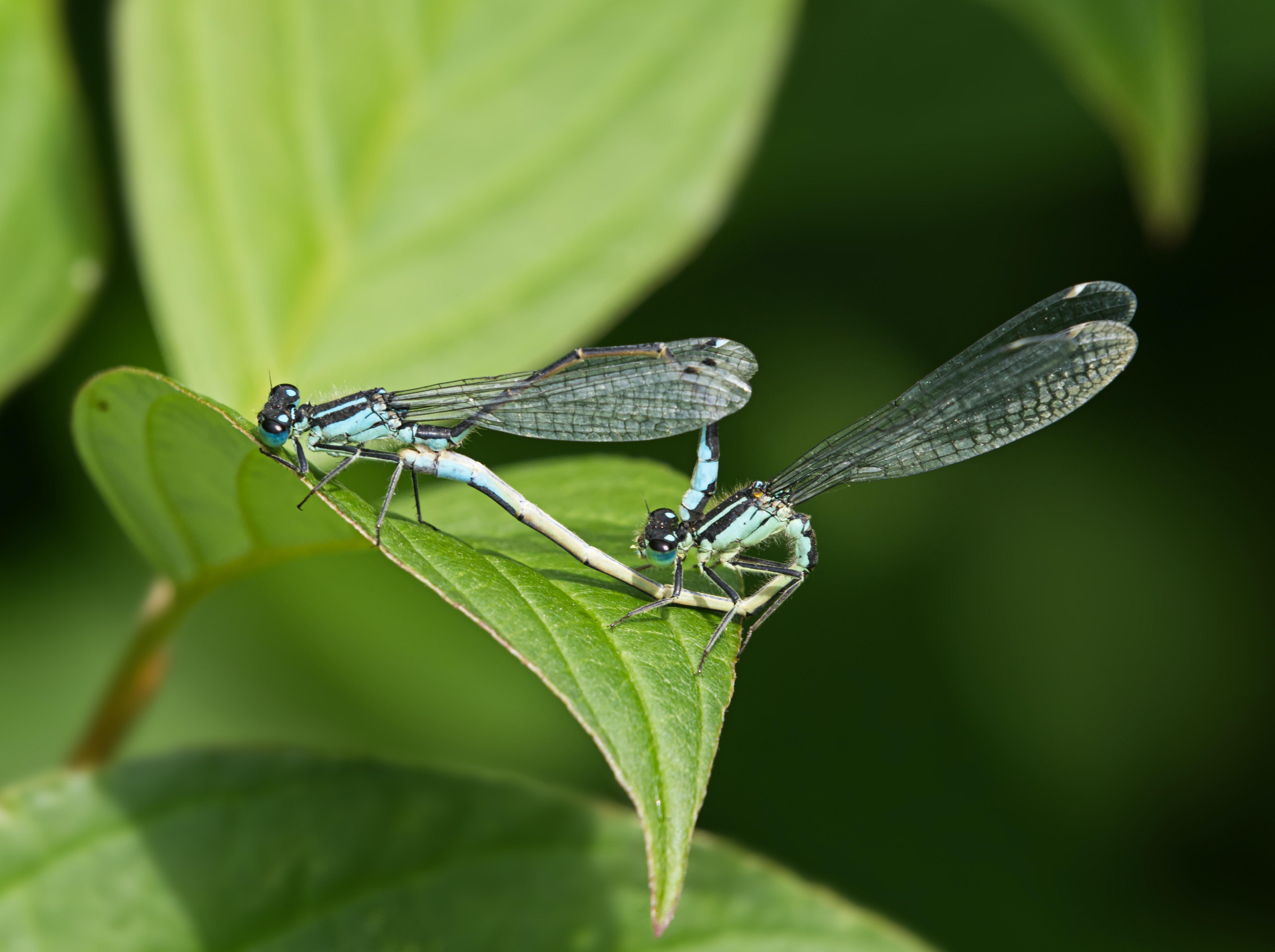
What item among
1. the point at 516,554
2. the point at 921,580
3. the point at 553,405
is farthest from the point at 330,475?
the point at 921,580

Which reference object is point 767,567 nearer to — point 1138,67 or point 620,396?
point 620,396

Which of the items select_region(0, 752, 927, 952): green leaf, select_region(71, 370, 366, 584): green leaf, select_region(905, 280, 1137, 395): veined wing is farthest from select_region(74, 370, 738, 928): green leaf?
select_region(905, 280, 1137, 395): veined wing

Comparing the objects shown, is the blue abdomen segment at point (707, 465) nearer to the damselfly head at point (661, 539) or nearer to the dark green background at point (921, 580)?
the damselfly head at point (661, 539)

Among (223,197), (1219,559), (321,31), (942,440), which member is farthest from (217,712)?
(1219,559)

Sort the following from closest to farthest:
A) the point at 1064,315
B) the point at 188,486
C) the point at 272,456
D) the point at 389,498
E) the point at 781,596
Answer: the point at 272,456 → the point at 188,486 → the point at 389,498 → the point at 781,596 → the point at 1064,315

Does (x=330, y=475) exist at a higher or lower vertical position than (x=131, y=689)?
higher

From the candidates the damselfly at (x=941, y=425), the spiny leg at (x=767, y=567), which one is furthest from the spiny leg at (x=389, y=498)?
the spiny leg at (x=767, y=567)

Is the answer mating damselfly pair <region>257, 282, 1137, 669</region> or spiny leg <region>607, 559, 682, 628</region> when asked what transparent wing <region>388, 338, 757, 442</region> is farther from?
spiny leg <region>607, 559, 682, 628</region>

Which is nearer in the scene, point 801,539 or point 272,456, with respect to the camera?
point 272,456
